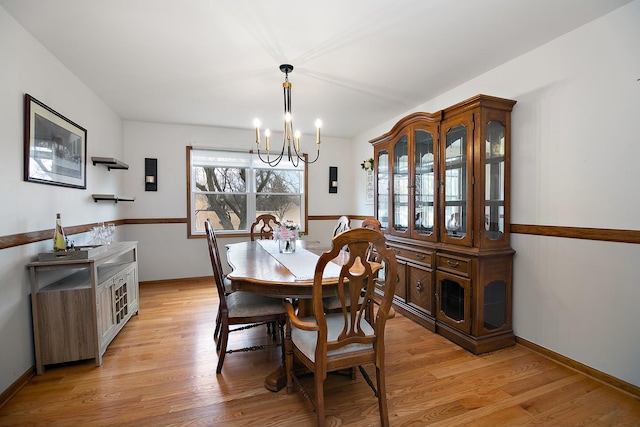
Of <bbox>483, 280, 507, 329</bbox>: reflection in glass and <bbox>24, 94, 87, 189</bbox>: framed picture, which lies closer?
<bbox>24, 94, 87, 189</bbox>: framed picture

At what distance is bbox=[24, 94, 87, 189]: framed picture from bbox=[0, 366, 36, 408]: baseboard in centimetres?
136

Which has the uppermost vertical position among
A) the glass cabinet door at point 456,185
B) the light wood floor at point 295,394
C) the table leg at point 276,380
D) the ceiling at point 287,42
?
the ceiling at point 287,42

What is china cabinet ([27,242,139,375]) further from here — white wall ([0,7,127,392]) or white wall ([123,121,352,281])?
white wall ([123,121,352,281])

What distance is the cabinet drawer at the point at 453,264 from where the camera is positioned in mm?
2455

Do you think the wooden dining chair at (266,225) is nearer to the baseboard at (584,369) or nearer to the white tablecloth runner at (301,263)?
the white tablecloth runner at (301,263)

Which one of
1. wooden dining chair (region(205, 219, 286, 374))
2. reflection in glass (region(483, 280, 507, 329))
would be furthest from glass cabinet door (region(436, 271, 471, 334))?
wooden dining chair (region(205, 219, 286, 374))

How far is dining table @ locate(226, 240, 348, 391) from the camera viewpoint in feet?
5.63

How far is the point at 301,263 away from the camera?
2.27 meters

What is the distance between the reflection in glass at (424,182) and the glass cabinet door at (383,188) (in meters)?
0.56

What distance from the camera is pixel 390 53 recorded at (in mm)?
2385

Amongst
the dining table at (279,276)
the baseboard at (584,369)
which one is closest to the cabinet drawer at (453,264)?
the baseboard at (584,369)

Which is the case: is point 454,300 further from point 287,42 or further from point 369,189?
point 287,42

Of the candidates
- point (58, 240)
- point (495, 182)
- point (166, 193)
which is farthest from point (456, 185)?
point (166, 193)

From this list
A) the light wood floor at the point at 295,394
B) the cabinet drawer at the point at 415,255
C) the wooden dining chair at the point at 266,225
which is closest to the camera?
the light wood floor at the point at 295,394
